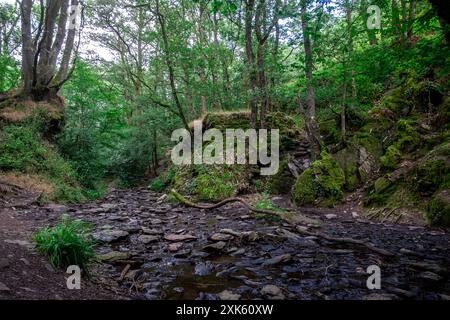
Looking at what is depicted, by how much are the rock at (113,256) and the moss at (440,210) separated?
6.19 meters

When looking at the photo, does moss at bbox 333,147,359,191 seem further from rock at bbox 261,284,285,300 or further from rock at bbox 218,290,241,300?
rock at bbox 218,290,241,300

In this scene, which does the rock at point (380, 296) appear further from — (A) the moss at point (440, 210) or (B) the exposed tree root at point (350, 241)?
(A) the moss at point (440, 210)

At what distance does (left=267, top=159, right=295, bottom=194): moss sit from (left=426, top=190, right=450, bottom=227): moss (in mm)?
4792

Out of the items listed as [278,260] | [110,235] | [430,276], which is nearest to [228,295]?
[278,260]

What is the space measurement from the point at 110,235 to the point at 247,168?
22.7 ft

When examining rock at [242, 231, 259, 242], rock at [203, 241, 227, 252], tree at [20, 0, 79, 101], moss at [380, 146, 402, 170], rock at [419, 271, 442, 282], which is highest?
tree at [20, 0, 79, 101]

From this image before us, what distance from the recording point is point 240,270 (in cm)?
433

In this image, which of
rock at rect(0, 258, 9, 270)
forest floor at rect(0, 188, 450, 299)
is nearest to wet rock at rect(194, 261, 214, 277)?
forest floor at rect(0, 188, 450, 299)

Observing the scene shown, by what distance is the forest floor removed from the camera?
3.46 m

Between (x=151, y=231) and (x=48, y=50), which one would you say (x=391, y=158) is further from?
(x=48, y=50)

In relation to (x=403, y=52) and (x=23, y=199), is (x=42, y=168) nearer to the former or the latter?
(x=23, y=199)

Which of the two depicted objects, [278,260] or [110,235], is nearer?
[278,260]

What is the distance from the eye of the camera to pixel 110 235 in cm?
591

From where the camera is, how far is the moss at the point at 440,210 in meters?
6.31
